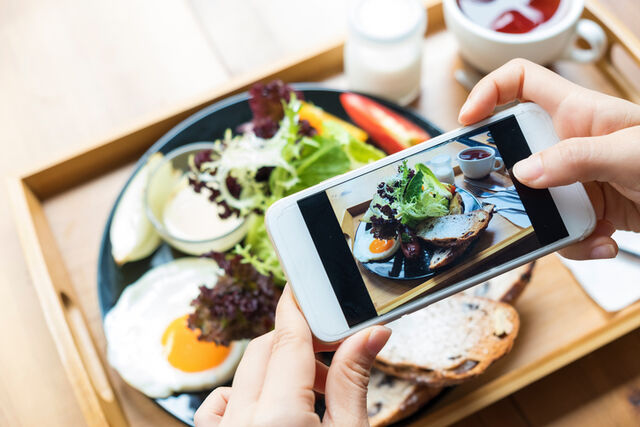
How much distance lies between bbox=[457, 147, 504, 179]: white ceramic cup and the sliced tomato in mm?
365

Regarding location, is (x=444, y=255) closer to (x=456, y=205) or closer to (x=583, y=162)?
(x=456, y=205)

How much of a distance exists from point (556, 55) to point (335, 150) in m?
0.58

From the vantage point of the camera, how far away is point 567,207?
87 centimetres

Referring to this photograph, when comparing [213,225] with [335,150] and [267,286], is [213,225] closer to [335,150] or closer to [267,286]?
[267,286]

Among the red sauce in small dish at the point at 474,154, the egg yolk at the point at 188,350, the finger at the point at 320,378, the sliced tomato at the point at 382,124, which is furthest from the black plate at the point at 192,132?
the finger at the point at 320,378

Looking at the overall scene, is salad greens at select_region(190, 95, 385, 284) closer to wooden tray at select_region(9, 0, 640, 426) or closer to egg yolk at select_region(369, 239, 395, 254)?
wooden tray at select_region(9, 0, 640, 426)

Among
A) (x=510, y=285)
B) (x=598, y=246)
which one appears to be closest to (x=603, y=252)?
(x=598, y=246)

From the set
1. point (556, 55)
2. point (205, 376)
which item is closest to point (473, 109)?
point (556, 55)

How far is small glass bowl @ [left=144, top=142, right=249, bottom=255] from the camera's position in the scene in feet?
3.86

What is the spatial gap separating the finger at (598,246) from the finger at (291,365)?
1.79ft

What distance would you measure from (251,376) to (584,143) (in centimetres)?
62

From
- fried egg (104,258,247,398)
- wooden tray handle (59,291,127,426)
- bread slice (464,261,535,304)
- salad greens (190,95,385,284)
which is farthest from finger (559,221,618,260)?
wooden tray handle (59,291,127,426)

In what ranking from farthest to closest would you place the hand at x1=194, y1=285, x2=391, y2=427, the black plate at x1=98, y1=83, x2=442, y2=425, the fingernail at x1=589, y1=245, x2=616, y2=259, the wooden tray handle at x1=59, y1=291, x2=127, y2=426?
the black plate at x1=98, y1=83, x2=442, y2=425
the wooden tray handle at x1=59, y1=291, x2=127, y2=426
the fingernail at x1=589, y1=245, x2=616, y2=259
the hand at x1=194, y1=285, x2=391, y2=427

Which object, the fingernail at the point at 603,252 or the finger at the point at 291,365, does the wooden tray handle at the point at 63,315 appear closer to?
the finger at the point at 291,365
